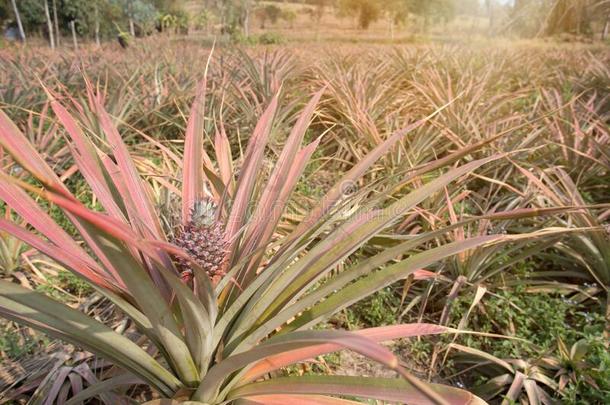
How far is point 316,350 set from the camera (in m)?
0.75

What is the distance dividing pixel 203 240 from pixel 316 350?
29cm

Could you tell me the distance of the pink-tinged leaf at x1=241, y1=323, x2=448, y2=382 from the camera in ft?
2.48

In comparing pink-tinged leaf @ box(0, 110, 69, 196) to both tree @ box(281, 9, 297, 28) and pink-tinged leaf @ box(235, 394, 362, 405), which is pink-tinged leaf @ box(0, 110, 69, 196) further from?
tree @ box(281, 9, 297, 28)

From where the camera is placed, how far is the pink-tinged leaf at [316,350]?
0.76 metres

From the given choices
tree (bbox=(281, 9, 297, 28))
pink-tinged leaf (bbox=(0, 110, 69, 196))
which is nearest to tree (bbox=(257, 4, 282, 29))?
tree (bbox=(281, 9, 297, 28))

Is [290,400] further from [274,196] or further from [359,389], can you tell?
[274,196]

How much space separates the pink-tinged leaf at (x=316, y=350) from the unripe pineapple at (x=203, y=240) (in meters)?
0.21

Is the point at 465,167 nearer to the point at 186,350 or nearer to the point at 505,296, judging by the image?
the point at 186,350

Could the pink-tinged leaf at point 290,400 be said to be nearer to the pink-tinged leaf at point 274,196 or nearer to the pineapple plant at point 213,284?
the pineapple plant at point 213,284

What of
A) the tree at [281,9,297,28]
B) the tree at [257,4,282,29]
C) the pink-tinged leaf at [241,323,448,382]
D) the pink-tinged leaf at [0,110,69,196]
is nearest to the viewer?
the pink-tinged leaf at [0,110,69,196]

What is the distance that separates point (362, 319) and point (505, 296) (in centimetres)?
52

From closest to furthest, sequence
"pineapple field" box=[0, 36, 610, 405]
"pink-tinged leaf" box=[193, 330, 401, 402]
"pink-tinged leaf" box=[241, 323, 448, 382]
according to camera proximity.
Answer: "pink-tinged leaf" box=[193, 330, 401, 402], "pineapple field" box=[0, 36, 610, 405], "pink-tinged leaf" box=[241, 323, 448, 382]

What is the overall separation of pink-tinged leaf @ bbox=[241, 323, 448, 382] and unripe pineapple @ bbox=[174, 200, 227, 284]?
0.68 ft

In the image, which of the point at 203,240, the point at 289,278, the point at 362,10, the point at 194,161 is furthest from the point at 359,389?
the point at 362,10
